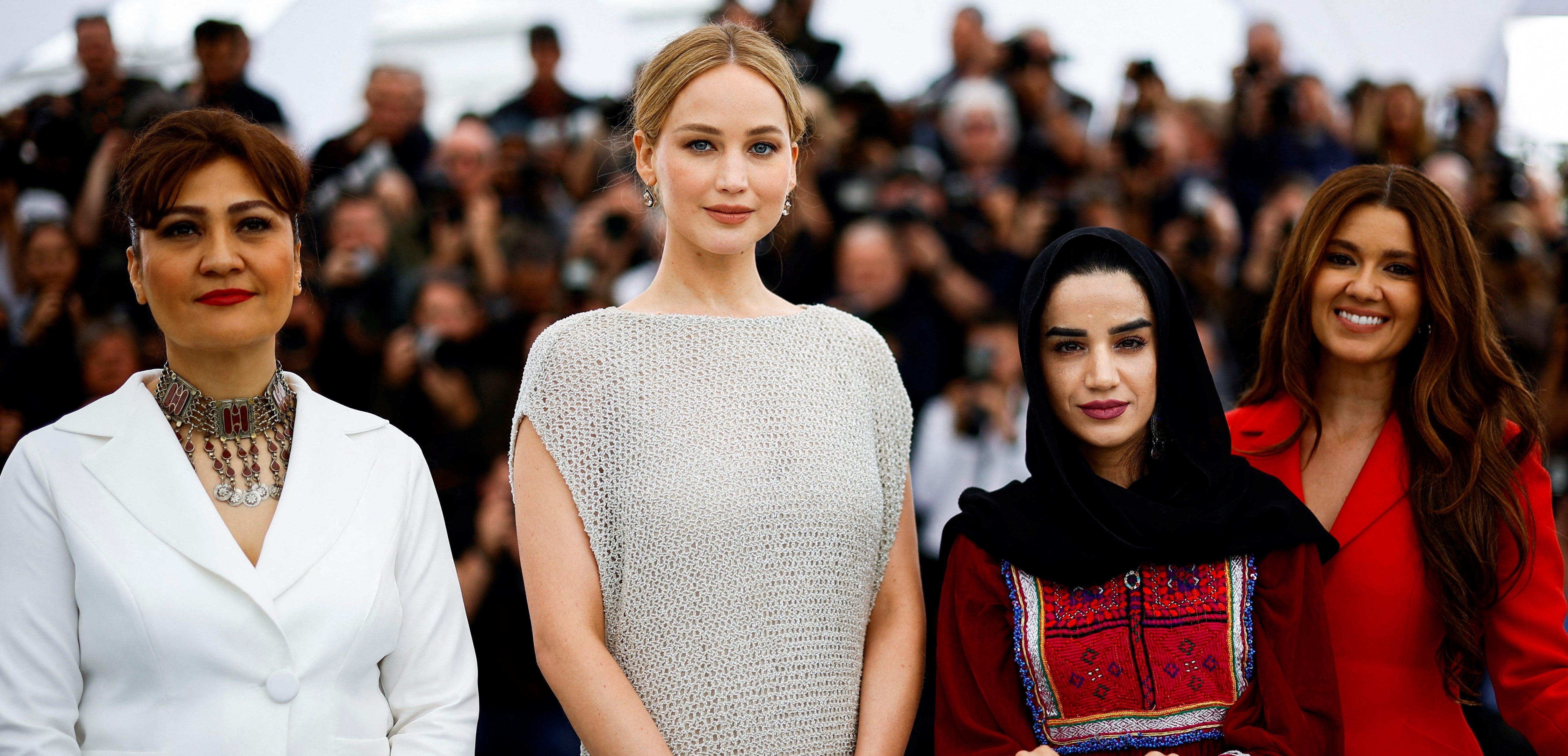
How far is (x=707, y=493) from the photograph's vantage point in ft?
7.98

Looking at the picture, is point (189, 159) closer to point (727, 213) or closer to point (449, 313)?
point (727, 213)

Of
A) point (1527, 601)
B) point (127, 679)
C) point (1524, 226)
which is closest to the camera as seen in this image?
point (127, 679)

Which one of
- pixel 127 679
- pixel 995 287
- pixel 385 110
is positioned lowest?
pixel 127 679

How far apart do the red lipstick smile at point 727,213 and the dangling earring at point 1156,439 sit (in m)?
0.86

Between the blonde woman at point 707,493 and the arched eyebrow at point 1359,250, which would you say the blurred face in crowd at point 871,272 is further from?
the blonde woman at point 707,493

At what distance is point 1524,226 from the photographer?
20.1 feet

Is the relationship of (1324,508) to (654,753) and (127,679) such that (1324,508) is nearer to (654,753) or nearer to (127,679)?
(654,753)

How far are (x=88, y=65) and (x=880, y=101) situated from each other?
3.49 m

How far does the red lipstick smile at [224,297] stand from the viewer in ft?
7.02

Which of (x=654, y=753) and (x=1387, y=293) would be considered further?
(x=1387, y=293)

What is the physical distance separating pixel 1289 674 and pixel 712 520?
1.04m

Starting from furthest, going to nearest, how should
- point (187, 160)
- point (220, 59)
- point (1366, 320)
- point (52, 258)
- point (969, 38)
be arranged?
point (969, 38) < point (220, 59) < point (52, 258) < point (1366, 320) < point (187, 160)

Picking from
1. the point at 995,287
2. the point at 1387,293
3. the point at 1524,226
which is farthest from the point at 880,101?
the point at 1387,293

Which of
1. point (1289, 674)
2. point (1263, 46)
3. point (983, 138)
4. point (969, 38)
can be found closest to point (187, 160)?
point (1289, 674)
